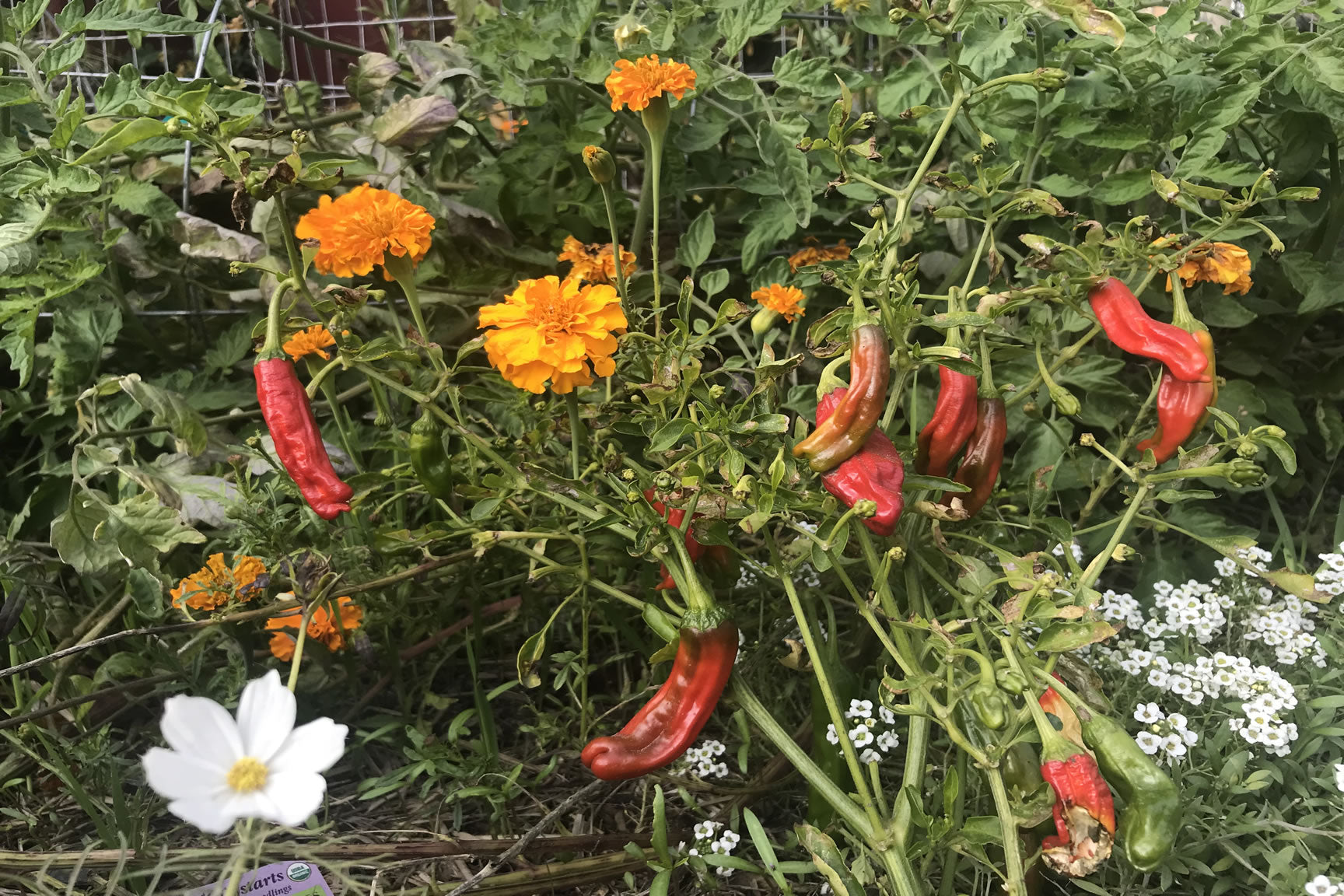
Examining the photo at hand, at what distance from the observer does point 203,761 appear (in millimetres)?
520

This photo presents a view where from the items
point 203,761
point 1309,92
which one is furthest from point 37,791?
point 1309,92

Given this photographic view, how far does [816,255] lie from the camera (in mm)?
1271

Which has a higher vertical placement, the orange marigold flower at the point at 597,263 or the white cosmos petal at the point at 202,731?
the orange marigold flower at the point at 597,263

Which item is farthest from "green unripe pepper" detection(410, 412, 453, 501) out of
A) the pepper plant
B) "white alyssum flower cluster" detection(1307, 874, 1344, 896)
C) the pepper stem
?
"white alyssum flower cluster" detection(1307, 874, 1344, 896)

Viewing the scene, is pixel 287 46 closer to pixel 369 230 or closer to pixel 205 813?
pixel 369 230

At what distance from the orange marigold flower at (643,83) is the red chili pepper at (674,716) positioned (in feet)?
1.63

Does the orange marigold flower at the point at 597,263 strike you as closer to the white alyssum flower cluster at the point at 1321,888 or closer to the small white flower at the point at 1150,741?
the small white flower at the point at 1150,741

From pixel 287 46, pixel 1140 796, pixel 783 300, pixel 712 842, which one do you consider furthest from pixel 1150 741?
pixel 287 46

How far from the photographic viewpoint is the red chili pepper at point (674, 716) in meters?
0.78

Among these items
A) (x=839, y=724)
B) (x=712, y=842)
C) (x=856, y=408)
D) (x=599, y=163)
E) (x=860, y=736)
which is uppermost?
(x=599, y=163)

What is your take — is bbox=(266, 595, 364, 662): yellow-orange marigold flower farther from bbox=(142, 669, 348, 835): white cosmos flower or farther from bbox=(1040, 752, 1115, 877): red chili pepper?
bbox=(1040, 752, 1115, 877): red chili pepper

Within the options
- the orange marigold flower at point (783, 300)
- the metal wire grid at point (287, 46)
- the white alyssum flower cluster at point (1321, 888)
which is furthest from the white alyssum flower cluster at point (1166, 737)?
the metal wire grid at point (287, 46)

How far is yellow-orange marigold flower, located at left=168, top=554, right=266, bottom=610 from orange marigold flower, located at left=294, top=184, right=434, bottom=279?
30 centimetres

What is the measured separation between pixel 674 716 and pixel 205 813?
0.41 meters
